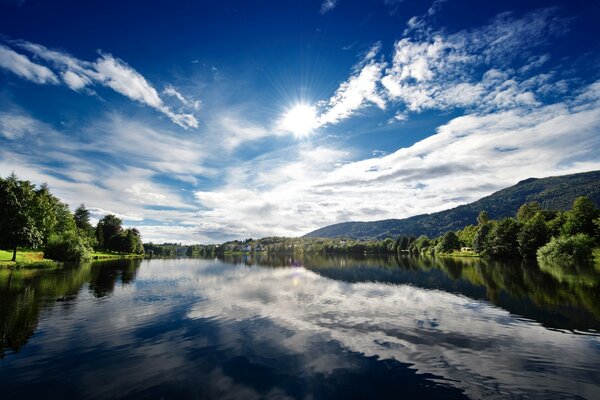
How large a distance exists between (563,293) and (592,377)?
93.2 feet

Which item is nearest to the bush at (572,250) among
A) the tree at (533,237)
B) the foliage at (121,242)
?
the tree at (533,237)

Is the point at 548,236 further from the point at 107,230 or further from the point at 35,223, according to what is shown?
the point at 107,230

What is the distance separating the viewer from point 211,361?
17.8m

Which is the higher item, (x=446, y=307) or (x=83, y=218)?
(x=83, y=218)

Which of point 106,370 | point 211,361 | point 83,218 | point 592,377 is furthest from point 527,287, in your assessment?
point 83,218

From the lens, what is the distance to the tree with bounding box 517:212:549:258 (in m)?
115

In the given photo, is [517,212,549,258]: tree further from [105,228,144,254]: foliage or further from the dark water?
[105,228,144,254]: foliage

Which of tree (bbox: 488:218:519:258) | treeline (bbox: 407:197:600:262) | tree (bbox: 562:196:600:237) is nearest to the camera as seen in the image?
treeline (bbox: 407:197:600:262)

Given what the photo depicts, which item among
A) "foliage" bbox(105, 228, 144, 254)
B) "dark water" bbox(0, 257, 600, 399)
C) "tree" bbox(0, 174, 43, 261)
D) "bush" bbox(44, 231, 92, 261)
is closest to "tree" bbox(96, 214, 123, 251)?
"foliage" bbox(105, 228, 144, 254)

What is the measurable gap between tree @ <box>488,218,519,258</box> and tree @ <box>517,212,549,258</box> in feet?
24.3

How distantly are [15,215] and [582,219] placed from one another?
531 feet

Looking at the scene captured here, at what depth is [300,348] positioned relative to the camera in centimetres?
2030

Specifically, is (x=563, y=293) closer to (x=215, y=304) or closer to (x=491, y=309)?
(x=491, y=309)

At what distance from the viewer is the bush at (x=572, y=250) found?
3403 inches
